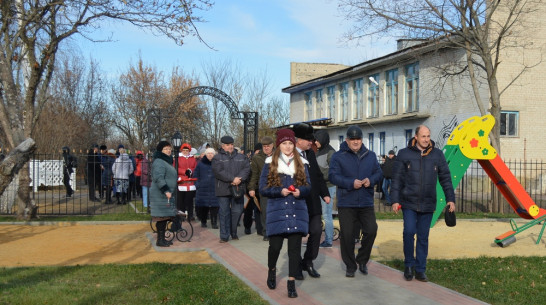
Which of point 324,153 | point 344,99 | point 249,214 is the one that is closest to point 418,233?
point 324,153

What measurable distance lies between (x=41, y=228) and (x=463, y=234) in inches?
368

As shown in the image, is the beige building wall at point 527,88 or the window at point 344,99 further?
the window at point 344,99

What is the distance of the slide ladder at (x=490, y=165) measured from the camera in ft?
36.5

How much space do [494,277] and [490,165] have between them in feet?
13.4

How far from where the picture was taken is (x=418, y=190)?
777 centimetres

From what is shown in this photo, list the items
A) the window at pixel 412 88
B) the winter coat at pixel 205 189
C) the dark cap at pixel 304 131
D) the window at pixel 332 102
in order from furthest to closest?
1. the window at pixel 332 102
2. the window at pixel 412 88
3. the winter coat at pixel 205 189
4. the dark cap at pixel 304 131

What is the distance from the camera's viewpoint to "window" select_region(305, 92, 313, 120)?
4894 cm

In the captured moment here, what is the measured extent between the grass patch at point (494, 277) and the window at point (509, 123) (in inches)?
770

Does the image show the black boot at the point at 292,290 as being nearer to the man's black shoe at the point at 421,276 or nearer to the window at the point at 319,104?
the man's black shoe at the point at 421,276

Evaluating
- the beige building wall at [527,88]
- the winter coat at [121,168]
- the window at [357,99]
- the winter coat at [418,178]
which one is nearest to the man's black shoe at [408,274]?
the winter coat at [418,178]

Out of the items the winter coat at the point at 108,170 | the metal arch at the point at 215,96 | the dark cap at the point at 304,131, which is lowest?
the winter coat at the point at 108,170

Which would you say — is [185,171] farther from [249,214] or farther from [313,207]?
[313,207]

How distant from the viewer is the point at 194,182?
1448 centimetres

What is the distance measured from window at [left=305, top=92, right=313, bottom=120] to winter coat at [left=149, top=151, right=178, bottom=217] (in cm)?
3847
